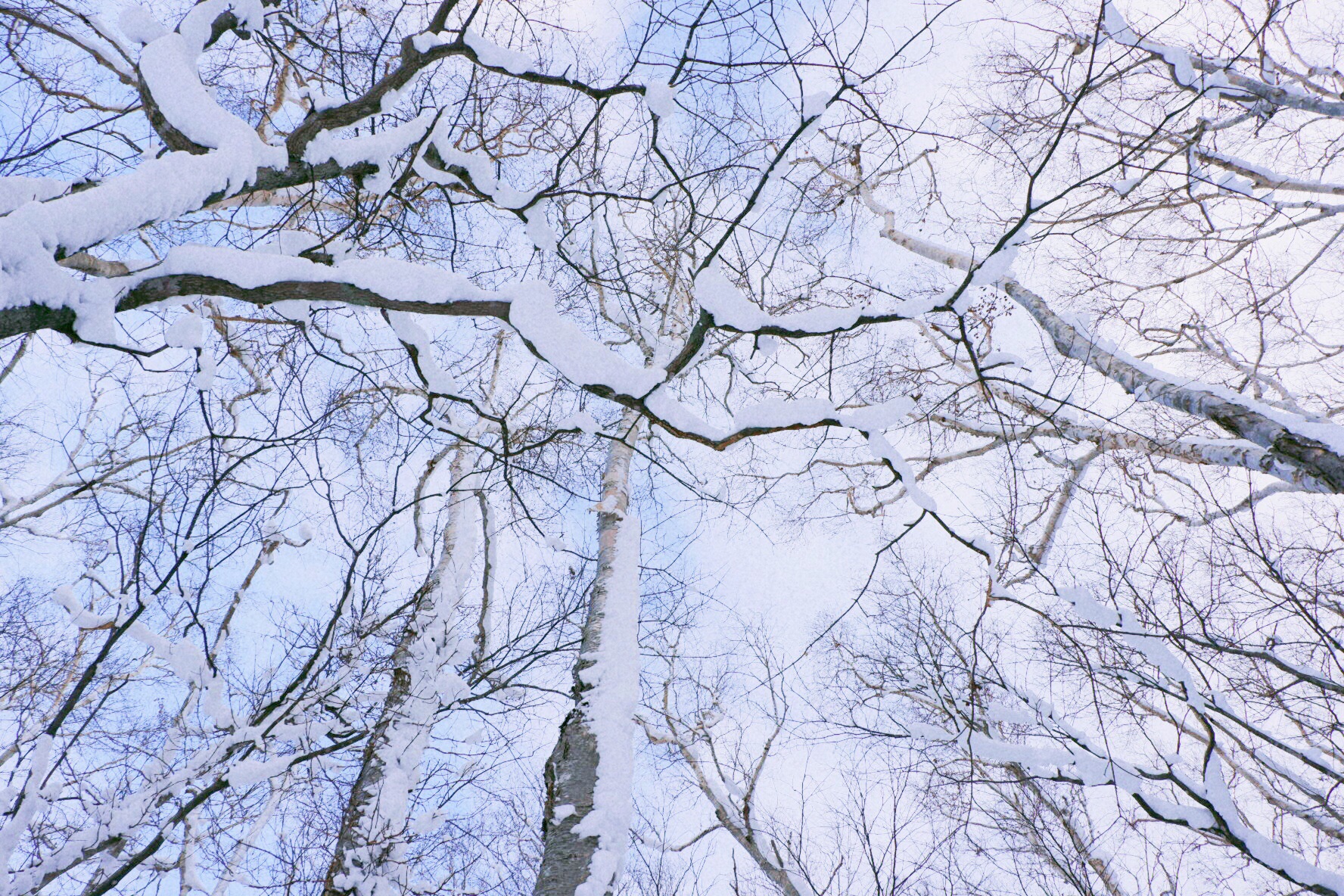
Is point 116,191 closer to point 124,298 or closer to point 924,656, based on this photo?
point 124,298

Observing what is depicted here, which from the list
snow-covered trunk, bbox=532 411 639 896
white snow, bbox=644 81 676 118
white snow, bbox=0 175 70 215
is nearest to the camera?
white snow, bbox=0 175 70 215

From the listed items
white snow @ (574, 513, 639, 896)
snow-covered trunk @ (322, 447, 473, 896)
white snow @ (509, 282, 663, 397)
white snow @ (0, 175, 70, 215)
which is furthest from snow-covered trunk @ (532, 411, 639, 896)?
white snow @ (0, 175, 70, 215)

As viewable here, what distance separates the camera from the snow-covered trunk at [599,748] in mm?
2598

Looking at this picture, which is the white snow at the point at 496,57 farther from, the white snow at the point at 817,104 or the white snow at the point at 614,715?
the white snow at the point at 614,715

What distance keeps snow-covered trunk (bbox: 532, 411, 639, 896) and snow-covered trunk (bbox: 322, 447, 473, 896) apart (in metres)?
0.86

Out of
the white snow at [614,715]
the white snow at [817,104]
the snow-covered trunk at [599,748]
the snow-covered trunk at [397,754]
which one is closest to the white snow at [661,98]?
the white snow at [817,104]

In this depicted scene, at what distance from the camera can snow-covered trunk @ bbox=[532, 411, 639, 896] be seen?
2598mm

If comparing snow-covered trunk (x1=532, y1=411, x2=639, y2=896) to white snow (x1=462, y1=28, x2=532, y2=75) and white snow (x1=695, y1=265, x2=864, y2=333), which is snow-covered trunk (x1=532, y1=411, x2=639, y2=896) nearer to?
white snow (x1=695, y1=265, x2=864, y2=333)

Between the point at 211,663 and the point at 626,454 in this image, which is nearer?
the point at 211,663

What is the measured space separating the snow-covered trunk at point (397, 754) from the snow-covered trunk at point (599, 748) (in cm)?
86

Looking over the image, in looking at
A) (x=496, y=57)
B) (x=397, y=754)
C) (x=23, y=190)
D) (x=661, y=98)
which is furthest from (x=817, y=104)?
(x=397, y=754)

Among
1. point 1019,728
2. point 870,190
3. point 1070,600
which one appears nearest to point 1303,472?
point 1070,600

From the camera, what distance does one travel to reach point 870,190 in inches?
275

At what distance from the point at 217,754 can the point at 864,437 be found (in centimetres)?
314
